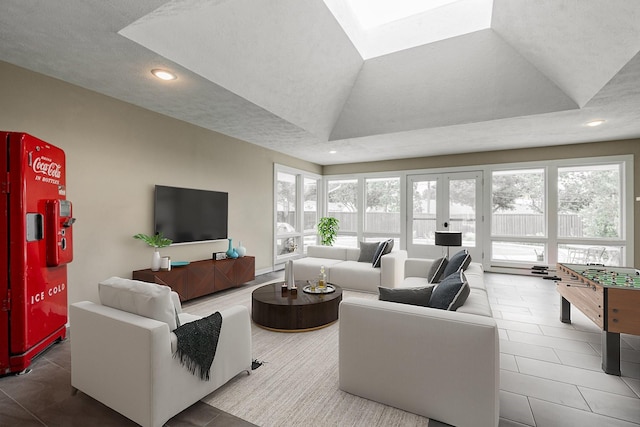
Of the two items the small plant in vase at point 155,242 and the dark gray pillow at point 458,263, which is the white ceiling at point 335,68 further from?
the dark gray pillow at point 458,263

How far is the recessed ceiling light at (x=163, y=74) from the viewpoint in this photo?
9.95 feet

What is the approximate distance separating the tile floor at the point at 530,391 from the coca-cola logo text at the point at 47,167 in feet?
5.43

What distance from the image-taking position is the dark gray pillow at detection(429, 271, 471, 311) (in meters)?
2.15

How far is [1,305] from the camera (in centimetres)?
235

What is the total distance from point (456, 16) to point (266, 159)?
4.14 metres

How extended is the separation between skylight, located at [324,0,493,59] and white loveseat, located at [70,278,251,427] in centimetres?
360

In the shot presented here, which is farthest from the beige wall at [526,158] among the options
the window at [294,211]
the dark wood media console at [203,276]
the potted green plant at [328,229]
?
the dark wood media console at [203,276]

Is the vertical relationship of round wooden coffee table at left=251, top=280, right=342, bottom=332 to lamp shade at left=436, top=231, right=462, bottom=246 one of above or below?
below

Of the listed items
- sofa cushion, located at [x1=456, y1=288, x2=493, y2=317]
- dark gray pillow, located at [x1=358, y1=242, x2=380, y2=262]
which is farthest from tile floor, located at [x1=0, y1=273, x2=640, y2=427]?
dark gray pillow, located at [x1=358, y1=242, x2=380, y2=262]

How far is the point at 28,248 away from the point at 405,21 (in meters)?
4.85

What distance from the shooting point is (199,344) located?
1.94m

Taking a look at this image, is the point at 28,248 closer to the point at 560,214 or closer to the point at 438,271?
the point at 438,271

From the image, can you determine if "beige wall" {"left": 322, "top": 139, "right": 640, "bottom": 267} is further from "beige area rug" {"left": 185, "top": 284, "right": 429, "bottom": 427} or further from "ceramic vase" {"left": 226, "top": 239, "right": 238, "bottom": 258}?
"beige area rug" {"left": 185, "top": 284, "right": 429, "bottom": 427}

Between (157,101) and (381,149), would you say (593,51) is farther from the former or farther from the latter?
(157,101)
